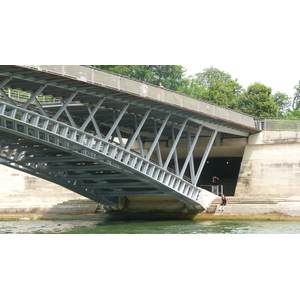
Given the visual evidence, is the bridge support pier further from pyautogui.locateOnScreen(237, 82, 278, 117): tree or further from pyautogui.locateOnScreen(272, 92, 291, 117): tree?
pyautogui.locateOnScreen(272, 92, 291, 117): tree

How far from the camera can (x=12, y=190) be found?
4716cm

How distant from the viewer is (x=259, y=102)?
6288 cm

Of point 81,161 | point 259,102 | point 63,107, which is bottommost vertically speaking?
point 81,161

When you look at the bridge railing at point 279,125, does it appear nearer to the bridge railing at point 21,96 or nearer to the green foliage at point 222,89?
the bridge railing at point 21,96

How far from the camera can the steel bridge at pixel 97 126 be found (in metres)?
26.8

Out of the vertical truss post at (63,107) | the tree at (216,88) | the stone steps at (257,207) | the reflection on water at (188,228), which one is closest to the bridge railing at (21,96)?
the vertical truss post at (63,107)

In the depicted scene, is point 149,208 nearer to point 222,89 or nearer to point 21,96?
point 21,96

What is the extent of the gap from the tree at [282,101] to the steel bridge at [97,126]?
40.7m

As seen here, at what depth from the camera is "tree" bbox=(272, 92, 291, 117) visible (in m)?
83.1

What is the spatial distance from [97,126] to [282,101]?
57040mm

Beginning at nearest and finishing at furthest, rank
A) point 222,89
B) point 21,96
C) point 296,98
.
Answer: point 21,96
point 222,89
point 296,98

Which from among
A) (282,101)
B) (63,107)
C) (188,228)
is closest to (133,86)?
(63,107)

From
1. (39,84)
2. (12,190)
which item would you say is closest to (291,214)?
(39,84)

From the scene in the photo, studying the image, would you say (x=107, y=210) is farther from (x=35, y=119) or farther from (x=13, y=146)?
(x=35, y=119)
